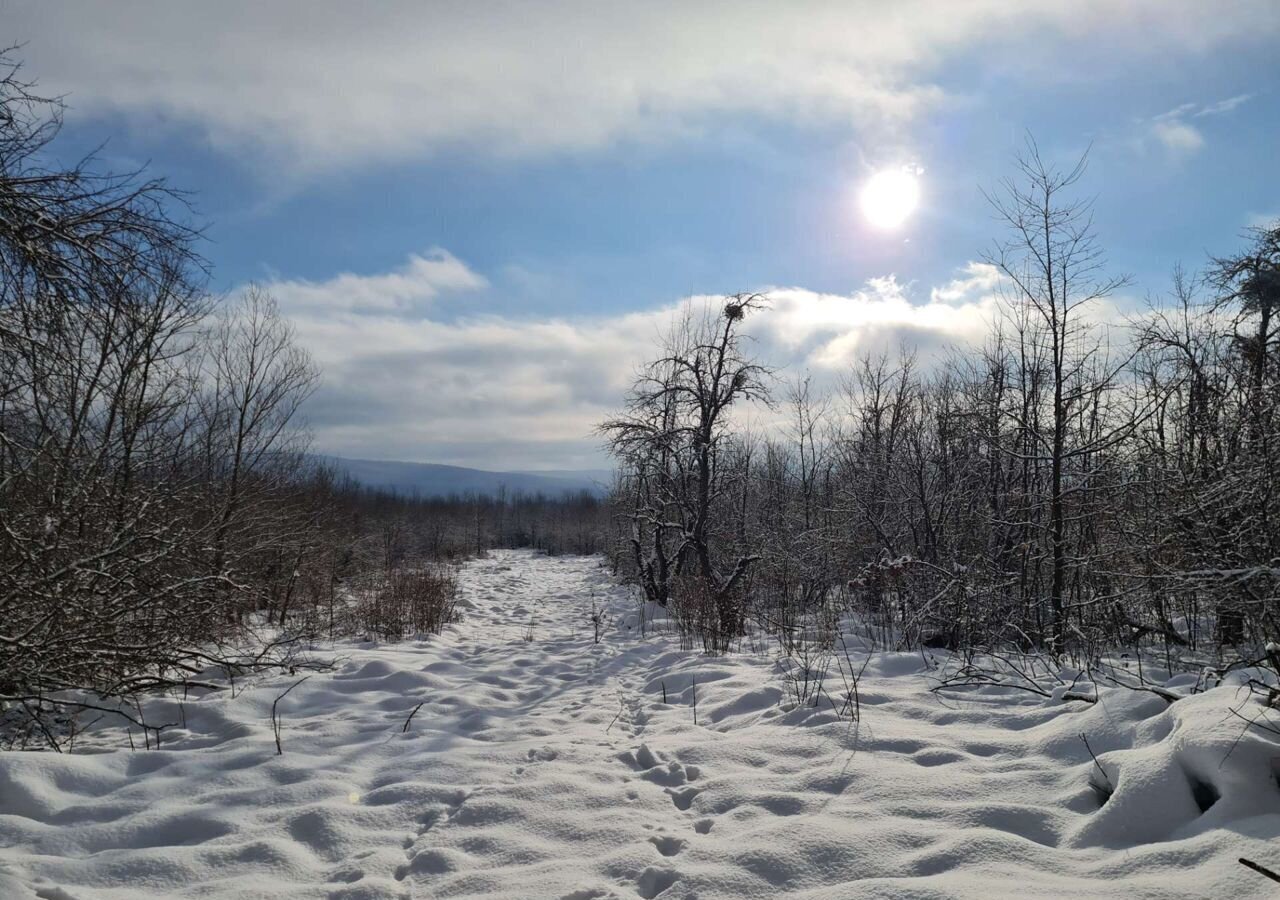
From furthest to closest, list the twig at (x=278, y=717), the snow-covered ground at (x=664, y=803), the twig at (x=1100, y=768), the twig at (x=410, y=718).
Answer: the twig at (x=410, y=718), the twig at (x=278, y=717), the twig at (x=1100, y=768), the snow-covered ground at (x=664, y=803)

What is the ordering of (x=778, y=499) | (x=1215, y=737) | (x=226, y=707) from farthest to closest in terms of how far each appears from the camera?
1. (x=778, y=499)
2. (x=226, y=707)
3. (x=1215, y=737)

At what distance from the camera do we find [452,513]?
60438 millimetres

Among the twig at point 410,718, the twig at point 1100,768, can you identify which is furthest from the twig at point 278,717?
the twig at point 1100,768

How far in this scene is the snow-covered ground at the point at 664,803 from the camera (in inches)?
94.6

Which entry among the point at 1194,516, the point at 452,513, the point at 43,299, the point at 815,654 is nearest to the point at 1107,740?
the point at 1194,516

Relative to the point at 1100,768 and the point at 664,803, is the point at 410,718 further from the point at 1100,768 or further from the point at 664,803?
the point at 1100,768

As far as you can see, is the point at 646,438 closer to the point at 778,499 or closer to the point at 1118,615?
the point at 1118,615

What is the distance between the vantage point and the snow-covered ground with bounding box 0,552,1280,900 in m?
2.40

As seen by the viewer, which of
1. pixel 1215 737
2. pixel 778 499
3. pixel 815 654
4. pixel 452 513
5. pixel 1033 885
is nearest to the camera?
pixel 1033 885

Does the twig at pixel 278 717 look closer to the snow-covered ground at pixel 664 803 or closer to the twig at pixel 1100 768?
the snow-covered ground at pixel 664 803

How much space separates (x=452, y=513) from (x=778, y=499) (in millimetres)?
46324

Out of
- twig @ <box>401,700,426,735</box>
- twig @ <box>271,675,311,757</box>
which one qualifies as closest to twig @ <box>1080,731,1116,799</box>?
twig @ <box>401,700,426,735</box>

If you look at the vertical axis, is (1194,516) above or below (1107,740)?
above

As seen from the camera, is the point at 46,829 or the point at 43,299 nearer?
the point at 46,829
